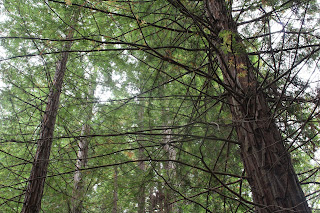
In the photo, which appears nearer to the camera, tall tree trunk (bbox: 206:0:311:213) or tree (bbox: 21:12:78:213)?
tall tree trunk (bbox: 206:0:311:213)

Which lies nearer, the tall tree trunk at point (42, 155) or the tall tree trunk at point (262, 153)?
the tall tree trunk at point (262, 153)

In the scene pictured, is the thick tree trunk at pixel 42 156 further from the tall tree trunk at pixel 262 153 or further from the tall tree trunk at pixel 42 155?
the tall tree trunk at pixel 262 153

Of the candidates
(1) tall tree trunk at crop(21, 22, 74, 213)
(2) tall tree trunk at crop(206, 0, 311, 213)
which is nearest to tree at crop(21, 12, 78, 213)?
(1) tall tree trunk at crop(21, 22, 74, 213)

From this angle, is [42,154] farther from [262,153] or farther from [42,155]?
[262,153]

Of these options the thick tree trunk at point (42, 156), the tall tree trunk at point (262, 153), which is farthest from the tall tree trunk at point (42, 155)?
the tall tree trunk at point (262, 153)

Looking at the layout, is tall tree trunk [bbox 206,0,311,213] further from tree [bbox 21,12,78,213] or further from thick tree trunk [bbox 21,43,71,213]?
thick tree trunk [bbox 21,43,71,213]

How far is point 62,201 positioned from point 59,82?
243 centimetres

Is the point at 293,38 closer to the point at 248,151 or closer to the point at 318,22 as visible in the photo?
the point at 318,22

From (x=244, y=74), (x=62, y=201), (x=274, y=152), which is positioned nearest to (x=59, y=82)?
(x=62, y=201)

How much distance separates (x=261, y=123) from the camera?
2375 millimetres

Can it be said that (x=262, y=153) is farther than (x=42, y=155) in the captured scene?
No

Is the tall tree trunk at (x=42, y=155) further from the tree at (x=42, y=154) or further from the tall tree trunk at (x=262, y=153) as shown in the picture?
the tall tree trunk at (x=262, y=153)

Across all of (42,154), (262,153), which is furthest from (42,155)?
(262,153)

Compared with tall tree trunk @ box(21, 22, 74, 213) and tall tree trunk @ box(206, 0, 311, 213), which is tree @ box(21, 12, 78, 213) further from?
tall tree trunk @ box(206, 0, 311, 213)
